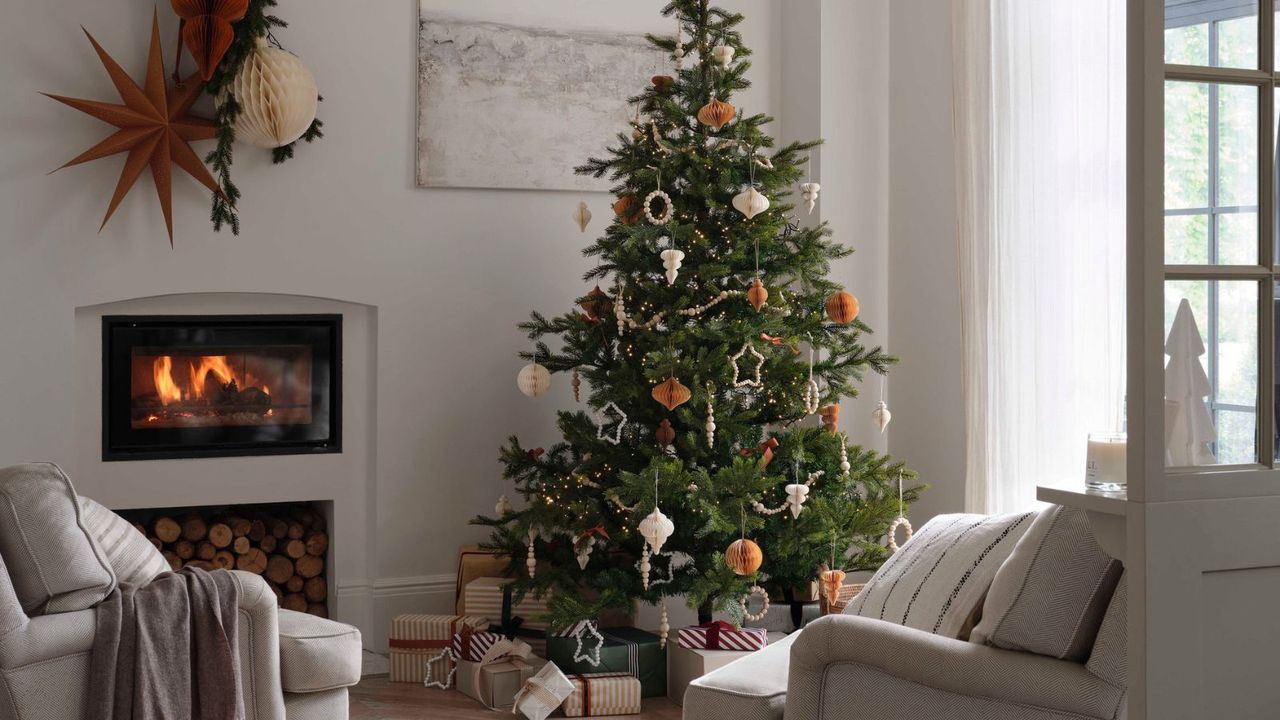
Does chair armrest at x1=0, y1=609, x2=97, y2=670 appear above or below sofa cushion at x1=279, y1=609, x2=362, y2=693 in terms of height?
above

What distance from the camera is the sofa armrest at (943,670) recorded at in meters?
2.33

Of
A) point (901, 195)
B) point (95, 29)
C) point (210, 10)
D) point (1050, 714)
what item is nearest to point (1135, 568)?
point (1050, 714)

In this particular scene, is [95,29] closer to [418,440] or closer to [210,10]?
[210,10]

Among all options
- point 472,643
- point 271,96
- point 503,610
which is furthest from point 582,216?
point 472,643

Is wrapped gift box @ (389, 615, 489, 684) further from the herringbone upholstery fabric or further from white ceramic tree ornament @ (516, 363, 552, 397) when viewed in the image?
the herringbone upholstery fabric

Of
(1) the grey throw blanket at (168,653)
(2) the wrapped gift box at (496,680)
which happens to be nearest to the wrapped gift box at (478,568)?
(2) the wrapped gift box at (496,680)

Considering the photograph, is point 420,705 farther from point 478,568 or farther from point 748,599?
point 748,599

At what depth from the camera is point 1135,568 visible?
78.9 inches

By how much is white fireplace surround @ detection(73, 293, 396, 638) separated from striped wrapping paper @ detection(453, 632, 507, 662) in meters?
0.57

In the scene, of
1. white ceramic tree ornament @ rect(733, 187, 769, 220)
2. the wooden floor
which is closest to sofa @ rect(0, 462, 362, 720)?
the wooden floor

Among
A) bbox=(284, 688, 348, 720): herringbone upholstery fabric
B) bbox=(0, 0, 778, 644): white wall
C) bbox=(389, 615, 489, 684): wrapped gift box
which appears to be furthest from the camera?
bbox=(389, 615, 489, 684): wrapped gift box

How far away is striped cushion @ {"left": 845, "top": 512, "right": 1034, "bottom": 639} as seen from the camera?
2.71 m

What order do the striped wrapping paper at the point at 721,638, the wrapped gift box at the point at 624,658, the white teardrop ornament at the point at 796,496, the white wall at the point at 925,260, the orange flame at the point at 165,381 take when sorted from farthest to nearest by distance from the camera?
the white wall at the point at 925,260 < the orange flame at the point at 165,381 < the wrapped gift box at the point at 624,658 < the striped wrapping paper at the point at 721,638 < the white teardrop ornament at the point at 796,496

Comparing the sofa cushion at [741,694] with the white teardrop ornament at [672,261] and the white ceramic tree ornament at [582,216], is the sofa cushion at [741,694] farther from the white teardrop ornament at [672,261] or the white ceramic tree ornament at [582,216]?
the white ceramic tree ornament at [582,216]
